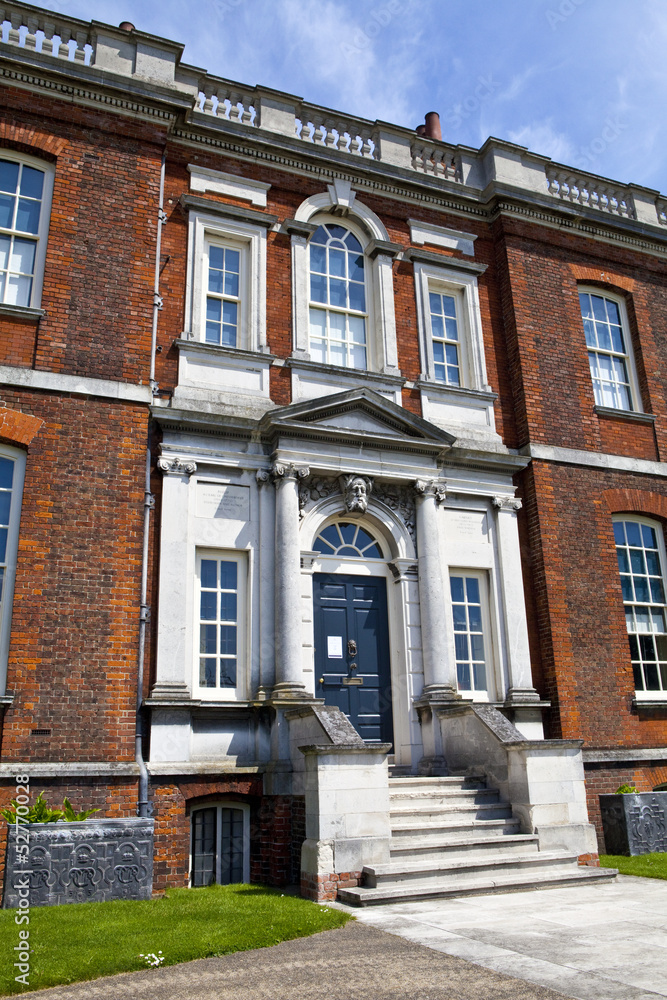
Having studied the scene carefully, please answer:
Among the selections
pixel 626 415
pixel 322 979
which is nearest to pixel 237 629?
pixel 322 979

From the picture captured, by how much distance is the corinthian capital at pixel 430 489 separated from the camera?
11.1 m

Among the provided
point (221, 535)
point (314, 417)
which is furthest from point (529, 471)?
point (221, 535)

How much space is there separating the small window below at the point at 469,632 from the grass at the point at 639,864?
102 inches

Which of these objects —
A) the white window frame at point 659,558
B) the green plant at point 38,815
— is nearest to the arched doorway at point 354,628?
the green plant at point 38,815

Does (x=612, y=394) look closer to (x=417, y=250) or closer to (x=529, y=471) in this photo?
(x=529, y=471)

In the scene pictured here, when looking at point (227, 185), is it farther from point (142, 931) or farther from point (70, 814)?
point (142, 931)

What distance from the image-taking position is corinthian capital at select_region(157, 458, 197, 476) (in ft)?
32.6

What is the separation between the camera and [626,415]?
13.2m

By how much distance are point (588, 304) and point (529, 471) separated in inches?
143

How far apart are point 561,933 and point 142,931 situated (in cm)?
284

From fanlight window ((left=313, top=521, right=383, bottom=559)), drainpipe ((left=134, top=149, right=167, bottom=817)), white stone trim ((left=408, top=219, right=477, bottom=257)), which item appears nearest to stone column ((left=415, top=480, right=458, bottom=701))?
fanlight window ((left=313, top=521, right=383, bottom=559))

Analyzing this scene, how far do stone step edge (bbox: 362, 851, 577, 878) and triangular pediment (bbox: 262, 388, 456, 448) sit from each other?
5.18 meters

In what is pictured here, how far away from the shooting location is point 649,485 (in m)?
12.9

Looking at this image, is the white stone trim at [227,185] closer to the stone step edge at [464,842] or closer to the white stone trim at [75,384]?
the white stone trim at [75,384]
